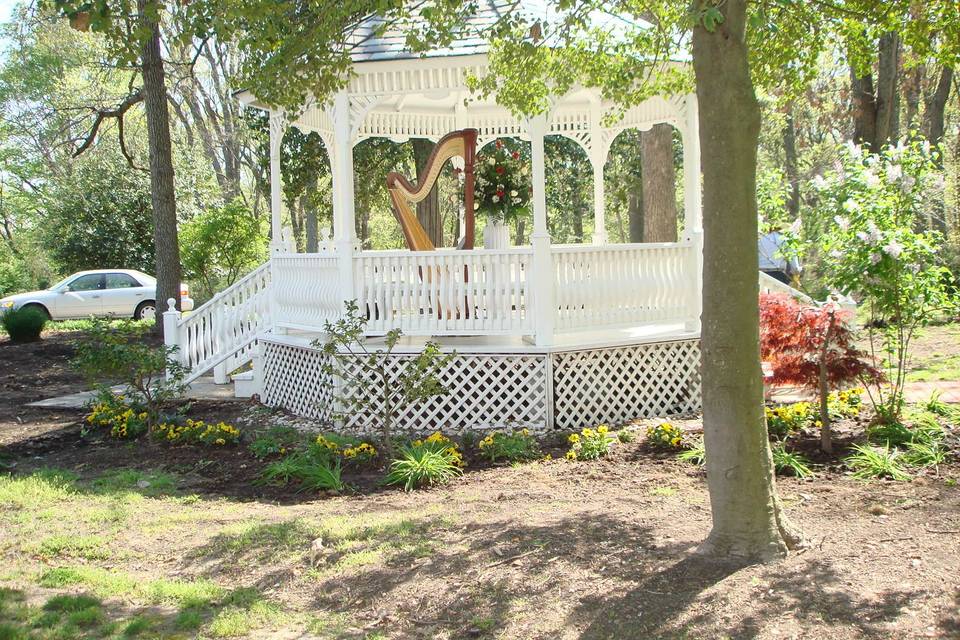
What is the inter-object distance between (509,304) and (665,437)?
217 centimetres

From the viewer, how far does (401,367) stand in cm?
923

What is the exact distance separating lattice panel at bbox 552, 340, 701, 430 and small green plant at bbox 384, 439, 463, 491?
180 cm

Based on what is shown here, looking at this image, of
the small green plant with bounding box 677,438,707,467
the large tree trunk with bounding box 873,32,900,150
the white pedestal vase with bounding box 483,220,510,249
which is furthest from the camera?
the large tree trunk with bounding box 873,32,900,150

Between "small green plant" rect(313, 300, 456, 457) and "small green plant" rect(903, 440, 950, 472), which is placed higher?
"small green plant" rect(313, 300, 456, 457)

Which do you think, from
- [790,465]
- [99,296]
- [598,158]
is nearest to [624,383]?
[790,465]

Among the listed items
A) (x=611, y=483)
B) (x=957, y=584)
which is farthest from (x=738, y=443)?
(x=611, y=483)

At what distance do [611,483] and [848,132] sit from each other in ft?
91.8

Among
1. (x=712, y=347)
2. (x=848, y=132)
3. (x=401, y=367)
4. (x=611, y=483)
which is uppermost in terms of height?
(x=848, y=132)

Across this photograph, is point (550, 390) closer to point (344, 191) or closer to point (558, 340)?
point (558, 340)

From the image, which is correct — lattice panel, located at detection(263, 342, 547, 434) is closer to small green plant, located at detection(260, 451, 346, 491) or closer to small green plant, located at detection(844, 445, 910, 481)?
small green plant, located at detection(260, 451, 346, 491)

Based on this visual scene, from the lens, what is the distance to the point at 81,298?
22.3 metres

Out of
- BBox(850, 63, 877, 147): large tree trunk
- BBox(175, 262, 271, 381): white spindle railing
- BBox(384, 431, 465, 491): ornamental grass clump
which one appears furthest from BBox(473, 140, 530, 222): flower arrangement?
BBox(850, 63, 877, 147): large tree trunk

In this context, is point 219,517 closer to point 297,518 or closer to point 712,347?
point 297,518

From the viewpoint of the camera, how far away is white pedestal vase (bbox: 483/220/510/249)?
10.2 meters
